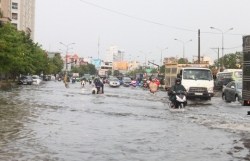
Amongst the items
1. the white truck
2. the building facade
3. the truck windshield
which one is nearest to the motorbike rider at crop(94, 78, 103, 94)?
the white truck

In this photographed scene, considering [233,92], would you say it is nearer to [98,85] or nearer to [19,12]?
[98,85]

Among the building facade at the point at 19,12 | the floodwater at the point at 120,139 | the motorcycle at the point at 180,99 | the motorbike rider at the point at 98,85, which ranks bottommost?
the floodwater at the point at 120,139

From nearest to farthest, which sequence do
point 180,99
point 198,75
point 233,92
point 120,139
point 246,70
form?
point 120,139 → point 246,70 → point 180,99 → point 233,92 → point 198,75

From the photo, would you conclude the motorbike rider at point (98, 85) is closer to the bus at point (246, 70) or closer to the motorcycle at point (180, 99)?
the motorcycle at point (180, 99)

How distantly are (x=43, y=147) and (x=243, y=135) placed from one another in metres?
5.77

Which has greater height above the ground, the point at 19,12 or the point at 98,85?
the point at 19,12

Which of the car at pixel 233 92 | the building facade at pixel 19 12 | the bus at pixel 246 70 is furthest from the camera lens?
the building facade at pixel 19 12

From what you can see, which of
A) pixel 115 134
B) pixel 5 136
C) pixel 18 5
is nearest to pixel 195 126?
pixel 115 134

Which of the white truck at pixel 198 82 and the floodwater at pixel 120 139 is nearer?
the floodwater at pixel 120 139

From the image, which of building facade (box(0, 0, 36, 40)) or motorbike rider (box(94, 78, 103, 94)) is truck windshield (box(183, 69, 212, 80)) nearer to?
motorbike rider (box(94, 78, 103, 94))

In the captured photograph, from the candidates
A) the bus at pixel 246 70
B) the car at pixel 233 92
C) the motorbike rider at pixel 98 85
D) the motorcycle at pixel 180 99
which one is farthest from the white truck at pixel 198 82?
the bus at pixel 246 70

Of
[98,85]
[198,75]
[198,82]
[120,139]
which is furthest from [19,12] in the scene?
[120,139]

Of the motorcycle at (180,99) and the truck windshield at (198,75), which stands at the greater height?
the truck windshield at (198,75)

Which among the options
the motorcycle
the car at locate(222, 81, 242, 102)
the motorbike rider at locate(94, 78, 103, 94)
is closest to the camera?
the motorcycle
